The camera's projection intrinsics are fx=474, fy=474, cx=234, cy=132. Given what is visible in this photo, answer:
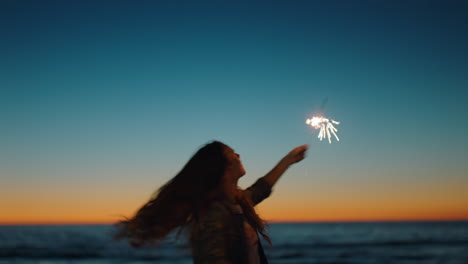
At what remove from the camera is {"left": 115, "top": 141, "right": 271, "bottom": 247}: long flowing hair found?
276 cm

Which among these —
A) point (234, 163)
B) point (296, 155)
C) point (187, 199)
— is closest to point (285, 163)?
point (296, 155)

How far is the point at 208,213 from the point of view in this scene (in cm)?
265

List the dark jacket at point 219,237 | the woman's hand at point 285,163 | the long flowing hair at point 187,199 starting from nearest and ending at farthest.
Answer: the dark jacket at point 219,237, the long flowing hair at point 187,199, the woman's hand at point 285,163

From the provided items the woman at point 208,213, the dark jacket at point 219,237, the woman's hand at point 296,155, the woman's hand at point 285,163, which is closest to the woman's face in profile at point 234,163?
the woman at point 208,213

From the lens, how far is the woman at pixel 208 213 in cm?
258

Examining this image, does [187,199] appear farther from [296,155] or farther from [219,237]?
[296,155]

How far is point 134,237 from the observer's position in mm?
2955

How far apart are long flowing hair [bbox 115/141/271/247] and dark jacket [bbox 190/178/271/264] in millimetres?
87

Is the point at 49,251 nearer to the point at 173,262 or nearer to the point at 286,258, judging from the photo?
the point at 173,262

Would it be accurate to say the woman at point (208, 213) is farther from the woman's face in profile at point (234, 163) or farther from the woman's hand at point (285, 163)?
the woman's hand at point (285, 163)

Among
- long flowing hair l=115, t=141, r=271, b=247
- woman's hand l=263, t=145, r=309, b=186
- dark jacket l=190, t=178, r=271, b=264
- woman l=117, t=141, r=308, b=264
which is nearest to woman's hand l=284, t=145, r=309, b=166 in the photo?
woman's hand l=263, t=145, r=309, b=186

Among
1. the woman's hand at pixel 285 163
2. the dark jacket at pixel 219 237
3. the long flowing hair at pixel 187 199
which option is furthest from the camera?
the woman's hand at pixel 285 163

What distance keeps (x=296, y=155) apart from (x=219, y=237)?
1071 millimetres

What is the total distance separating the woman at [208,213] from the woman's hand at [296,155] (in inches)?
19.5
